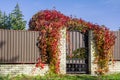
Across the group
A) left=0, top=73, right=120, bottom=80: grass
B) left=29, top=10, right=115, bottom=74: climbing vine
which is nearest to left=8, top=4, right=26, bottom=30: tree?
left=29, top=10, right=115, bottom=74: climbing vine

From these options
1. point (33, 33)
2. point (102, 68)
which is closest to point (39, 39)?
point (33, 33)

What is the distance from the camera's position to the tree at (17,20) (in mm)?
30619

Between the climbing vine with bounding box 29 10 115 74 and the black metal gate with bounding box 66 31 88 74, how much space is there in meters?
0.53

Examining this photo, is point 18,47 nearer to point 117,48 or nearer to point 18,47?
point 18,47

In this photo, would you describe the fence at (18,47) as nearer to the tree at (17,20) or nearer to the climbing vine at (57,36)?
the climbing vine at (57,36)

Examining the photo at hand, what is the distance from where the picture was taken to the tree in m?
30.6

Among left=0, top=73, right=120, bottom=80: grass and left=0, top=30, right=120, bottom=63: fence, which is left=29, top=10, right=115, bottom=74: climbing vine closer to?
left=0, top=30, right=120, bottom=63: fence

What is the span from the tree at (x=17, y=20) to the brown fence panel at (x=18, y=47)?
11.6m

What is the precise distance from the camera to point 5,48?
59.8 feet

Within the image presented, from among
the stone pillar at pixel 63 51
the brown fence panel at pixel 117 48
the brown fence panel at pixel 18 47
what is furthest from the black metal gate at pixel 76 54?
the brown fence panel at pixel 18 47

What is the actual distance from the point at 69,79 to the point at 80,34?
307 centimetres

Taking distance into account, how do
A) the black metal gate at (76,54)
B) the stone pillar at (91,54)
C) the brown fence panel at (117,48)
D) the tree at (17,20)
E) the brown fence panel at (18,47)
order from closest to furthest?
the brown fence panel at (18,47), the black metal gate at (76,54), the stone pillar at (91,54), the brown fence panel at (117,48), the tree at (17,20)

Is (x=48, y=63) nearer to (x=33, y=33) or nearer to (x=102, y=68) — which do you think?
(x=33, y=33)

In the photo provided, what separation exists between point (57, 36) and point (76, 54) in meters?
1.68
